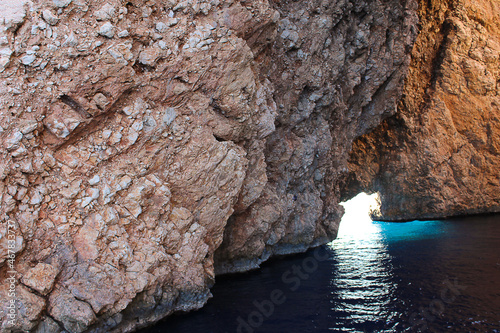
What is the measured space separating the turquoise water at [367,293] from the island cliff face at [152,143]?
1.41 meters

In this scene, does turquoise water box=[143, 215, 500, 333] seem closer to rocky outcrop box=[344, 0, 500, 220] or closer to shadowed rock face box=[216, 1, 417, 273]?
shadowed rock face box=[216, 1, 417, 273]

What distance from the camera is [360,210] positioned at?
1588 inches

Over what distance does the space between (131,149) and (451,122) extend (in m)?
26.2

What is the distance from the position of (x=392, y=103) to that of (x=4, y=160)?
21.8 meters

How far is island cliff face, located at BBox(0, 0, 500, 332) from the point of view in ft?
29.6

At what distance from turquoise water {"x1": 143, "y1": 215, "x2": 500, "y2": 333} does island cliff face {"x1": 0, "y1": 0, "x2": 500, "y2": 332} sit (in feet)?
4.62

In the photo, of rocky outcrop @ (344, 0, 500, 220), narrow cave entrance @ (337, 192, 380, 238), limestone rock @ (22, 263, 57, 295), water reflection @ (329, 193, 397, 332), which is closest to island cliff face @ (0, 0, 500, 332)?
limestone rock @ (22, 263, 57, 295)

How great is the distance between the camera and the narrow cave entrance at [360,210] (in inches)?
1324

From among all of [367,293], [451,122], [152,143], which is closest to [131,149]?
[152,143]

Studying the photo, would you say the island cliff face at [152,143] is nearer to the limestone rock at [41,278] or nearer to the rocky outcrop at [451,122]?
the limestone rock at [41,278]

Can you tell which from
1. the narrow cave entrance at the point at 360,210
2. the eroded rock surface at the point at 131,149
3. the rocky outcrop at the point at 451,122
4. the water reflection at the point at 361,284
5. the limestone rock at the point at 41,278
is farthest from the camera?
the narrow cave entrance at the point at 360,210

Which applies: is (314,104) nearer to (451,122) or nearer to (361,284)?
(361,284)

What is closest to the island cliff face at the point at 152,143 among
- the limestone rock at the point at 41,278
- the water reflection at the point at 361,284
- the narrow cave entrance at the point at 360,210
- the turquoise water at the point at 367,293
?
the limestone rock at the point at 41,278

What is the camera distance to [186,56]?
37.6 feet
